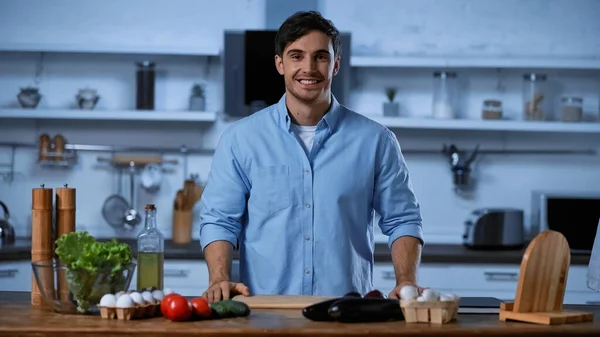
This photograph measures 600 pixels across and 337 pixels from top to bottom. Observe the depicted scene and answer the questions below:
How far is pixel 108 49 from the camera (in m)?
4.98

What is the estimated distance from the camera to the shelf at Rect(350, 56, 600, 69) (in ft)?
16.3

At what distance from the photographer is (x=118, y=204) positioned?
5.14 meters

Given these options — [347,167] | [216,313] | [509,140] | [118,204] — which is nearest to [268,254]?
[347,167]

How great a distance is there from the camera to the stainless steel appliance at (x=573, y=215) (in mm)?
4816

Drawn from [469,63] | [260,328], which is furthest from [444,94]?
[260,328]

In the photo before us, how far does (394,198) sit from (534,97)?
7.55ft

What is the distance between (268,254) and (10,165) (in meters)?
2.66

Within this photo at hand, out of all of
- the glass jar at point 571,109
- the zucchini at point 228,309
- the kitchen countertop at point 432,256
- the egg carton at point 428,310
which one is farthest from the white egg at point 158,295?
the glass jar at point 571,109

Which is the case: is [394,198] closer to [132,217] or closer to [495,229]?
[495,229]

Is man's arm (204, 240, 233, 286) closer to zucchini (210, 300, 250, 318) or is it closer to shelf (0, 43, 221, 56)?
zucchini (210, 300, 250, 318)

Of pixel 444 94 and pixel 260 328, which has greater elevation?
pixel 444 94

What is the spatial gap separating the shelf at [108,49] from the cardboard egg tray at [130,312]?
2.66m

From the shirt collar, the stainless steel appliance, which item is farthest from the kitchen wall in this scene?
the shirt collar

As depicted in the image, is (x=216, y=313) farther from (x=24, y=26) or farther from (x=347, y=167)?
(x=24, y=26)
